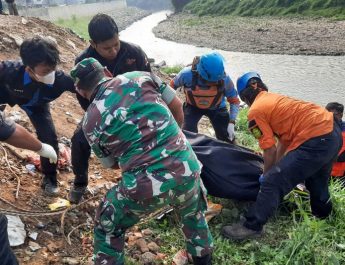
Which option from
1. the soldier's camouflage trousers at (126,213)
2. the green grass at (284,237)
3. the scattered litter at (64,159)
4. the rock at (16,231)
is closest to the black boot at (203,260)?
the soldier's camouflage trousers at (126,213)

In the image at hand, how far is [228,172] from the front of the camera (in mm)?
3633

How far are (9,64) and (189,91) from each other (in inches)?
80.2

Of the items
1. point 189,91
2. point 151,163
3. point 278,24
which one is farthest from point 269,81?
point 278,24

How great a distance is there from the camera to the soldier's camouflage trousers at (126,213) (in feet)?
7.84

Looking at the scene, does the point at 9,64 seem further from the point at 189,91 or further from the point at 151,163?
the point at 189,91

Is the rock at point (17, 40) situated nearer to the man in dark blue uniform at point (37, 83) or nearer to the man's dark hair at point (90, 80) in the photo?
the man in dark blue uniform at point (37, 83)

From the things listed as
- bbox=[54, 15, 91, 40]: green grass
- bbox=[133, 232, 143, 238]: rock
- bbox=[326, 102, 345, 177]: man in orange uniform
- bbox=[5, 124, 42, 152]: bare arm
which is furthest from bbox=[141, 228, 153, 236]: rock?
bbox=[54, 15, 91, 40]: green grass

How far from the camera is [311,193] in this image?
12.0ft

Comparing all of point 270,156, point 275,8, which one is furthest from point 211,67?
point 275,8

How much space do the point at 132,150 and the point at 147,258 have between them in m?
1.17

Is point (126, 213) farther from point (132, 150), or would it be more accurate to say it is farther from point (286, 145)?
point (286, 145)

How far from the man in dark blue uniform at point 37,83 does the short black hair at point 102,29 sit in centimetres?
33

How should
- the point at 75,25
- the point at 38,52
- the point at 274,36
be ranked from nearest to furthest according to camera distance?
the point at 38,52 < the point at 274,36 < the point at 75,25

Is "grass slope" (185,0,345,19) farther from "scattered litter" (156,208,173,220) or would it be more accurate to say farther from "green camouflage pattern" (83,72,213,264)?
"green camouflage pattern" (83,72,213,264)
